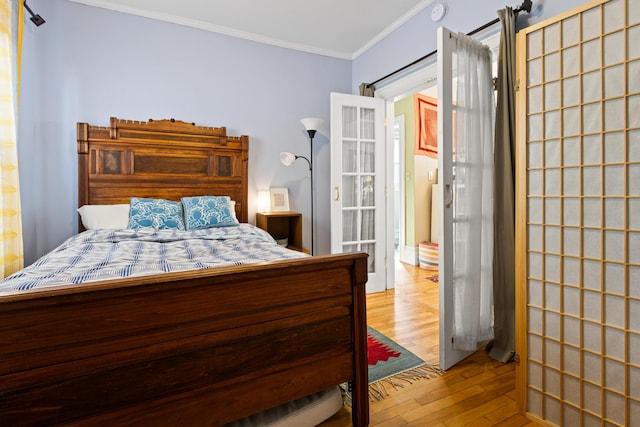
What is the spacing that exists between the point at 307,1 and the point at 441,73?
5.29 ft

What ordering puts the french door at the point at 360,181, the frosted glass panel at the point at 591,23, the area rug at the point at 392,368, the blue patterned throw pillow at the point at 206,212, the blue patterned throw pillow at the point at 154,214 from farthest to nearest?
the french door at the point at 360,181 < the blue patterned throw pillow at the point at 206,212 < the blue patterned throw pillow at the point at 154,214 < the area rug at the point at 392,368 < the frosted glass panel at the point at 591,23

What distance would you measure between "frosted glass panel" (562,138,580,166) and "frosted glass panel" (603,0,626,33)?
1.48 feet

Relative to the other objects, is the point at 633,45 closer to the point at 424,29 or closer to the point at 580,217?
the point at 580,217

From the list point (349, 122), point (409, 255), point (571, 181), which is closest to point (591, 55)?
point (571, 181)

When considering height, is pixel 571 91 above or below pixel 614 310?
above

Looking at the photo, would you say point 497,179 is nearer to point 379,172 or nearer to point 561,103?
point 561,103

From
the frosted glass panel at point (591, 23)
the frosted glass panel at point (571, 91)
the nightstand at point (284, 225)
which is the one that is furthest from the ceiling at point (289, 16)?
the nightstand at point (284, 225)

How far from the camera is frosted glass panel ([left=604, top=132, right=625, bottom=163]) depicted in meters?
1.32

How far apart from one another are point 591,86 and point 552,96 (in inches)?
5.8

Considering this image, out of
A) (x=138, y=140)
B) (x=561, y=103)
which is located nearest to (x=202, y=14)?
(x=138, y=140)

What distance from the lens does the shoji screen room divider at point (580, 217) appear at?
1.30 m

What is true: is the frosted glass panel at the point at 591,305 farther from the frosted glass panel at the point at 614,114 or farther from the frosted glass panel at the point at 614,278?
the frosted glass panel at the point at 614,114

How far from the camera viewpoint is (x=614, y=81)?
1347 mm

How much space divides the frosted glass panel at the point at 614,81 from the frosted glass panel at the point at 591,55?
0.19 ft
